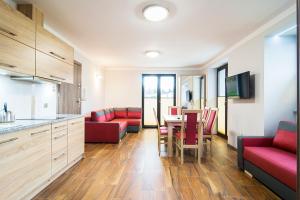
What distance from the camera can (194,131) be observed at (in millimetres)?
3400

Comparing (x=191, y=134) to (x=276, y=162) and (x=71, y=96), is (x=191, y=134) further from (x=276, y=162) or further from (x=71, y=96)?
(x=71, y=96)

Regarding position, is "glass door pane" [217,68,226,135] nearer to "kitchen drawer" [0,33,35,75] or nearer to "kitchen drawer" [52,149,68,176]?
"kitchen drawer" [52,149,68,176]

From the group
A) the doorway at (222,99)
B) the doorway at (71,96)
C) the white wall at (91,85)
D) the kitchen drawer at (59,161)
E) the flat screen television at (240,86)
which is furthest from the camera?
the doorway at (222,99)

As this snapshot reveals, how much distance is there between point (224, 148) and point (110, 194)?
3.22 metres

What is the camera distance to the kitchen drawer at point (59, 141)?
8.20ft

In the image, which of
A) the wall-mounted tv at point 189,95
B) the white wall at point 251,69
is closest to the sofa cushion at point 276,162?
the white wall at point 251,69

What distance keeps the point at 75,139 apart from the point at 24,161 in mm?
1238

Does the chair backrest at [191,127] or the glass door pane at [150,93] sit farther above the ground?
the glass door pane at [150,93]

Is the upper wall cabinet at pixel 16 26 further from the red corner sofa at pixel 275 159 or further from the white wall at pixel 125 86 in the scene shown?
the white wall at pixel 125 86

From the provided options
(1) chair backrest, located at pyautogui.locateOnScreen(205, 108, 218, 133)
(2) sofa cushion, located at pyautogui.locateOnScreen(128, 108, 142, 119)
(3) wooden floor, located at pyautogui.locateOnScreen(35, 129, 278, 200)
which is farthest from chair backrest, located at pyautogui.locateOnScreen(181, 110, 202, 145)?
(2) sofa cushion, located at pyautogui.locateOnScreen(128, 108, 142, 119)

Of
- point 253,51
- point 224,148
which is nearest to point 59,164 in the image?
point 224,148

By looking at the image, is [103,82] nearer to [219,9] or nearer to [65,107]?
[65,107]

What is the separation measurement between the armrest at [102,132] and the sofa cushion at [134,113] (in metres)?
2.26

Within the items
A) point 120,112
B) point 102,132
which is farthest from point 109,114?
point 102,132
